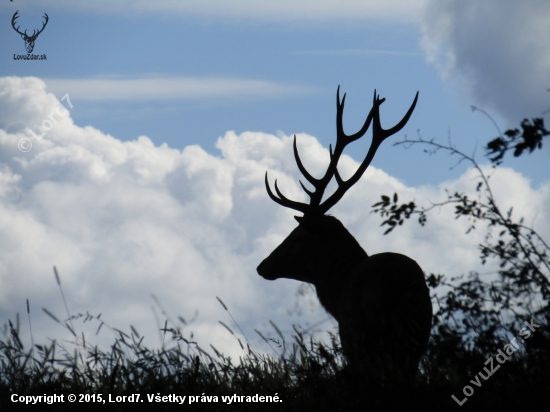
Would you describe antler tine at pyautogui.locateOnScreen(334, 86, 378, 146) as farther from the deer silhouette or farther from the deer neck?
the deer neck

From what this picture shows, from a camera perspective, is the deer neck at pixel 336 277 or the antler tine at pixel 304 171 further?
the antler tine at pixel 304 171

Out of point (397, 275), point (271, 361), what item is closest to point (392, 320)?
point (397, 275)

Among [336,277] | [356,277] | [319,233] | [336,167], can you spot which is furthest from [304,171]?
[356,277]

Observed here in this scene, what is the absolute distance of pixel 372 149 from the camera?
6766 mm

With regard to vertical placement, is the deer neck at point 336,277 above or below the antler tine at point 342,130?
below

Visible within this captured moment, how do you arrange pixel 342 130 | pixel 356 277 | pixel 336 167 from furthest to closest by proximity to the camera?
pixel 342 130 → pixel 336 167 → pixel 356 277

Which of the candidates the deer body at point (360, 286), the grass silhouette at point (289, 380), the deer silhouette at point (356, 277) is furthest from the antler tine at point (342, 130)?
the grass silhouette at point (289, 380)

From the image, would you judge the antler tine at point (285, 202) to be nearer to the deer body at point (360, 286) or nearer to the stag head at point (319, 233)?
the stag head at point (319, 233)

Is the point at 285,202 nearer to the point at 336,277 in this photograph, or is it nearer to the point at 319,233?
the point at 319,233

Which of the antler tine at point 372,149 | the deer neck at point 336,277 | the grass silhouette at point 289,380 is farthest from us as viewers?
the antler tine at point 372,149

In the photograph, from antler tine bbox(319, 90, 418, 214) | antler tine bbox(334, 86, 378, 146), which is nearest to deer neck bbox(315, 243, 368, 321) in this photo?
antler tine bbox(319, 90, 418, 214)

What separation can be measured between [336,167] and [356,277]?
1.72 meters

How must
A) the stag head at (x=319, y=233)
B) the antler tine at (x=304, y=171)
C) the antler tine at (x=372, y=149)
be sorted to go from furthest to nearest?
the antler tine at (x=304, y=171)
the antler tine at (x=372, y=149)
the stag head at (x=319, y=233)

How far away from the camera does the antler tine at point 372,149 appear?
6.26 metres
